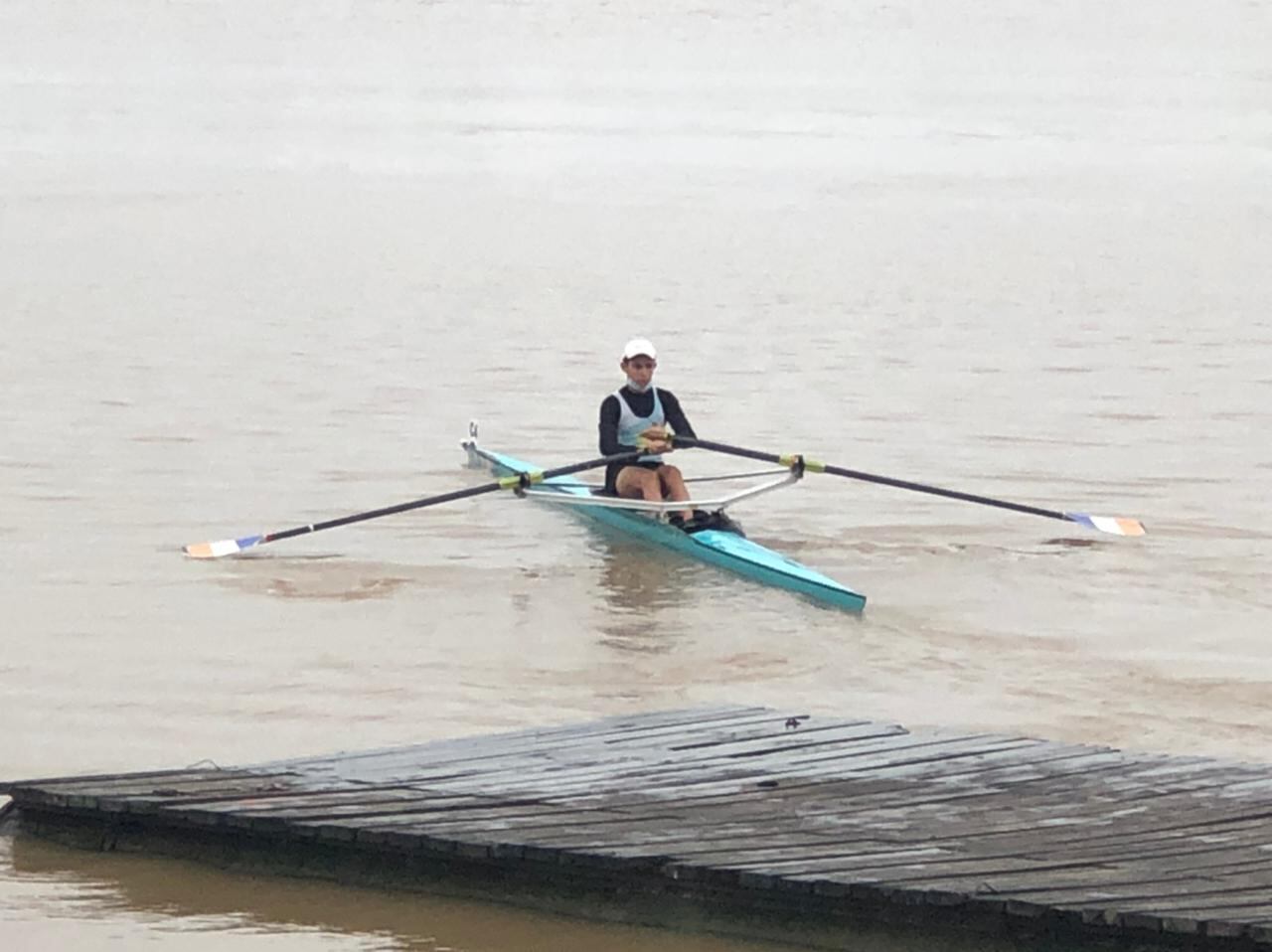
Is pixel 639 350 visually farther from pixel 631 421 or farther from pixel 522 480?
pixel 522 480

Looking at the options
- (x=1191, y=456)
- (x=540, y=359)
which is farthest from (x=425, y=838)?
(x=540, y=359)

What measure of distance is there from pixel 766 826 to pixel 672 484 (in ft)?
18.7

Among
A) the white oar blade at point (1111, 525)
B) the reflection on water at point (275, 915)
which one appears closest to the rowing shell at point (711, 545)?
the white oar blade at point (1111, 525)

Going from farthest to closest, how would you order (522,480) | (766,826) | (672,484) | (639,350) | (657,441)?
1. (672,484)
2. (639,350)
3. (522,480)
4. (657,441)
5. (766,826)

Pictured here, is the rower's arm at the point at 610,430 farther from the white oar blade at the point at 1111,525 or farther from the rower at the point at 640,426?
the white oar blade at the point at 1111,525

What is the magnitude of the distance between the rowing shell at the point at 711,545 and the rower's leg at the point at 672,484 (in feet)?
0.54

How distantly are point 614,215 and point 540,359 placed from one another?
30.2ft

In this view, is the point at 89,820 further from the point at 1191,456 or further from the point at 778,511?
the point at 1191,456

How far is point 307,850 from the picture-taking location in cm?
720

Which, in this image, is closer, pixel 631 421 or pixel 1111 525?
pixel 631 421

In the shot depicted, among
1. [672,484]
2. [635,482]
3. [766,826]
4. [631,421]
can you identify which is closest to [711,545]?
[672,484]

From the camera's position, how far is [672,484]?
12.6m

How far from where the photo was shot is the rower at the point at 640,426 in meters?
12.3

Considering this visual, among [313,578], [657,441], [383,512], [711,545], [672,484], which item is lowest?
[313,578]
